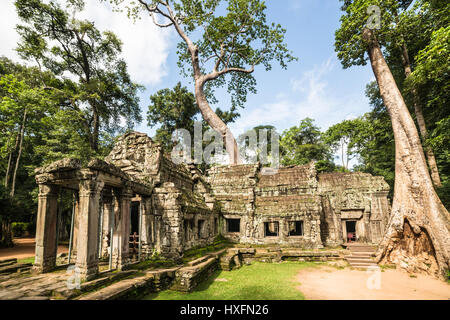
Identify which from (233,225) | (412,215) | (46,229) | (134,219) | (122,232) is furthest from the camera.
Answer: (233,225)

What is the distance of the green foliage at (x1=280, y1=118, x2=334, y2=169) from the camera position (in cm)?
2957

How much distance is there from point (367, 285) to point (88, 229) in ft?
33.4

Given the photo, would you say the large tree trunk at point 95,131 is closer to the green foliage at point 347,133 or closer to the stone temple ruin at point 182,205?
the stone temple ruin at point 182,205

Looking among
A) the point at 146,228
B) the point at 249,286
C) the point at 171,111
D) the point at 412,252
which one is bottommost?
the point at 249,286

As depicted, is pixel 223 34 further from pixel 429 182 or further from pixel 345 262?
pixel 345 262

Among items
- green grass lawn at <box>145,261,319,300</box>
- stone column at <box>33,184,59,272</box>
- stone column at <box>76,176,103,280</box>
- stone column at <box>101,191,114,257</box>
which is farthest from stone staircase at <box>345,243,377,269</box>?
stone column at <box>33,184,59,272</box>

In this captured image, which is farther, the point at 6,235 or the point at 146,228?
the point at 6,235

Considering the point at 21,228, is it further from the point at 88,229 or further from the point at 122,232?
the point at 88,229

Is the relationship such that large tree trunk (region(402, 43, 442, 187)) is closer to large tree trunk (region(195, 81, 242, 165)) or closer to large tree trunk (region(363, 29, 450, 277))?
large tree trunk (region(363, 29, 450, 277))

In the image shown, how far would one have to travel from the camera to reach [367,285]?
829cm

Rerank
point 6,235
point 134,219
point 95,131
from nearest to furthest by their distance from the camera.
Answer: point 134,219, point 6,235, point 95,131

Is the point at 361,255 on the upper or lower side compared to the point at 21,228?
lower

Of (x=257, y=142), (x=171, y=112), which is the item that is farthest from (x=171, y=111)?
(x=257, y=142)
